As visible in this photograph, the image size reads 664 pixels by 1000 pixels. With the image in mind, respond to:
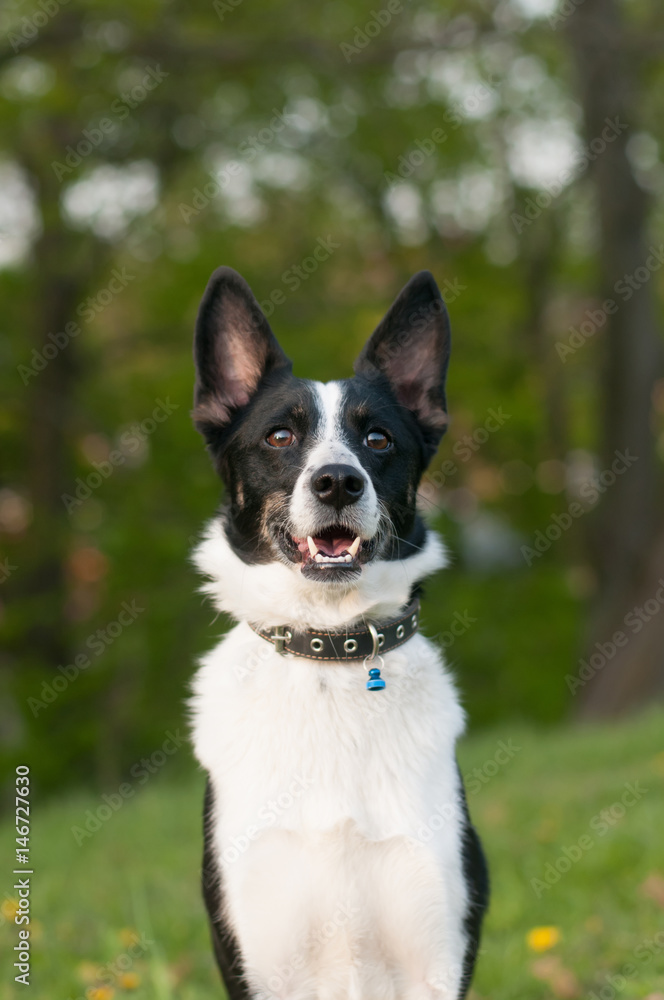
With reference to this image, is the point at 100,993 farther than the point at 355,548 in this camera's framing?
Yes

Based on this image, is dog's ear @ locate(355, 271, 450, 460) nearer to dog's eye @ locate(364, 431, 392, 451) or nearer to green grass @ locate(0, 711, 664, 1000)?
dog's eye @ locate(364, 431, 392, 451)

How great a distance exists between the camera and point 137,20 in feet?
27.6

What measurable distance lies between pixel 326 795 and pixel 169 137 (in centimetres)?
1065

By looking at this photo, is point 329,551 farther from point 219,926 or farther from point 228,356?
point 219,926

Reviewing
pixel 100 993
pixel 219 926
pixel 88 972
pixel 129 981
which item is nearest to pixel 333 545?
pixel 219 926

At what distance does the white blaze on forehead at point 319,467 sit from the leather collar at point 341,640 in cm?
28

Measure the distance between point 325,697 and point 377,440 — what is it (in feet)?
2.62

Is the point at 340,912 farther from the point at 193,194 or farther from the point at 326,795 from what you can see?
the point at 193,194

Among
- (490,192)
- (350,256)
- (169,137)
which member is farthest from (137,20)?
(490,192)

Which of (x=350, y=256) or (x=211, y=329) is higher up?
(x=211, y=329)

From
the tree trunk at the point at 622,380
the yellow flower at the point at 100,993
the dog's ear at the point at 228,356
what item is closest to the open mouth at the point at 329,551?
the dog's ear at the point at 228,356

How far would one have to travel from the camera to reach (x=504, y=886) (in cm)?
477

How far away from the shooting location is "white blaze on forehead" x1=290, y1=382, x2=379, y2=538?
2.74 meters

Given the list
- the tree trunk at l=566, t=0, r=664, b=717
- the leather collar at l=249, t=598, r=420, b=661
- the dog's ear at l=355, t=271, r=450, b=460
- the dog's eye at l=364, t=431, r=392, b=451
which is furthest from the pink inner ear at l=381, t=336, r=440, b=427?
the tree trunk at l=566, t=0, r=664, b=717
